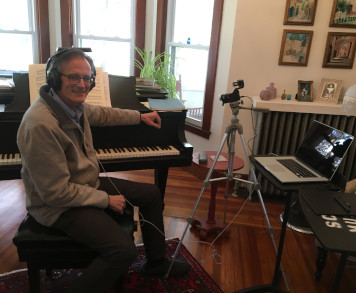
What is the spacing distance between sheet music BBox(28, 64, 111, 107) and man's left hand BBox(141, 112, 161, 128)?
273mm

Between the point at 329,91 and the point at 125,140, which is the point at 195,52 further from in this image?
the point at 125,140

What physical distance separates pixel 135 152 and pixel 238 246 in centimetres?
106

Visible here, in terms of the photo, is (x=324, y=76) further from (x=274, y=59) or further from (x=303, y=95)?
(x=274, y=59)

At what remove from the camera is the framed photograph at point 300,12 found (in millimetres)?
2719

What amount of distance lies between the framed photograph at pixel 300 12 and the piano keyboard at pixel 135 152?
1611 millimetres

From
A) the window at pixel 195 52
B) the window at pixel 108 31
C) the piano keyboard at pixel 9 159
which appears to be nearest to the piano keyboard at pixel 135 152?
the piano keyboard at pixel 9 159

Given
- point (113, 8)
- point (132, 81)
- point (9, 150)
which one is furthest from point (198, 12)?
point (9, 150)

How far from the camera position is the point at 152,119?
2.02 metres

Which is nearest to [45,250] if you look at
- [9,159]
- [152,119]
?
[9,159]

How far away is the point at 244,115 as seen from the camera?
306cm

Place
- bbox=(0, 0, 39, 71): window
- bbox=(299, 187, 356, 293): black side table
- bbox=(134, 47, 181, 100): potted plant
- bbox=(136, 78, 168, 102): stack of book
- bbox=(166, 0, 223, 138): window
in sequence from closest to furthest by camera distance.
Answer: bbox=(299, 187, 356, 293): black side table
bbox=(136, 78, 168, 102): stack of book
bbox=(166, 0, 223, 138): window
bbox=(134, 47, 181, 100): potted plant
bbox=(0, 0, 39, 71): window

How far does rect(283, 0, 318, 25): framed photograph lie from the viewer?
2.72 metres

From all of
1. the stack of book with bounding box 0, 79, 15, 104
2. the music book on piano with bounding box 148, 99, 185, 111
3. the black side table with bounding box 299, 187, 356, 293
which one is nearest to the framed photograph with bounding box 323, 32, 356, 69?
the music book on piano with bounding box 148, 99, 185, 111

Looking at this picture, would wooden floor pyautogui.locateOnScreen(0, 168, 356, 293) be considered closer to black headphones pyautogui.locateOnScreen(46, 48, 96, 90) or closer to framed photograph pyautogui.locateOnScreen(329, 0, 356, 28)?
black headphones pyautogui.locateOnScreen(46, 48, 96, 90)
